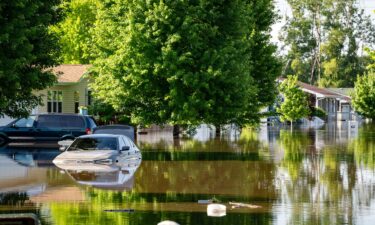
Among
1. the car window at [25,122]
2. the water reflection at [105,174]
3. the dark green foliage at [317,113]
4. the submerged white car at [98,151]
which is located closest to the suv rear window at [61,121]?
the car window at [25,122]

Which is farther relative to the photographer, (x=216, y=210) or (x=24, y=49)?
(x=24, y=49)

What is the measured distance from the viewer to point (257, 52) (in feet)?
202

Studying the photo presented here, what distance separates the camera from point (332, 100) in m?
126

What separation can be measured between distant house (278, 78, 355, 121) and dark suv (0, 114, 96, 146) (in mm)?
72217

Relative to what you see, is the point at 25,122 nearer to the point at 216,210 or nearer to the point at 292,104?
the point at 216,210

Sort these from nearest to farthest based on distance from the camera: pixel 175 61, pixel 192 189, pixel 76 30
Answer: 1. pixel 192 189
2. pixel 175 61
3. pixel 76 30

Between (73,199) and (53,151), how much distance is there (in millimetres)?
19883

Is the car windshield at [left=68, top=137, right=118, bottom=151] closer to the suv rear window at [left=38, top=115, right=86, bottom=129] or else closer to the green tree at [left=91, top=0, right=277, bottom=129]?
the green tree at [left=91, top=0, right=277, bottom=129]

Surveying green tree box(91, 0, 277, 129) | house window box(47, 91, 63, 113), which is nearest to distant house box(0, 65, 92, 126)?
house window box(47, 91, 63, 113)

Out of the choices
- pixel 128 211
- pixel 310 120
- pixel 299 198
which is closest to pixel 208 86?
pixel 299 198

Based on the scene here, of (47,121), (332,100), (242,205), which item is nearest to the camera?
(242,205)

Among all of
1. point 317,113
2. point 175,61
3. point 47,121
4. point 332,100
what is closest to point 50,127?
point 47,121

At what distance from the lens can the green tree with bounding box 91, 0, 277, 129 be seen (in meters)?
40.0

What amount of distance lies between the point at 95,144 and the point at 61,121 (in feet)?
40.3
